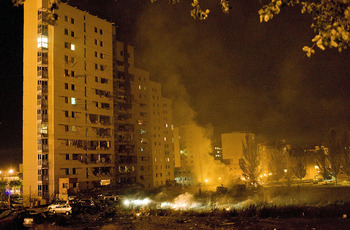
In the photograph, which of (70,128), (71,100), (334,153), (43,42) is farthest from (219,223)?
(334,153)

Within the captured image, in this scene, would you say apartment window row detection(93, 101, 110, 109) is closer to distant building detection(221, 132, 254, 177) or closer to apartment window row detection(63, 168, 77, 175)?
apartment window row detection(63, 168, 77, 175)

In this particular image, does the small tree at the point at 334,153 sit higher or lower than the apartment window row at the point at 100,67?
lower

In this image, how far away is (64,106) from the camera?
59.8m

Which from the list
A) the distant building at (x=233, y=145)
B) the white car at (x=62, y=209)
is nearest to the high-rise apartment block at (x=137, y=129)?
the white car at (x=62, y=209)

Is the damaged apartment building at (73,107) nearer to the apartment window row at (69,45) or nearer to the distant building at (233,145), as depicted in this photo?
the apartment window row at (69,45)

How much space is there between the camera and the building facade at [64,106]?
56.8 meters

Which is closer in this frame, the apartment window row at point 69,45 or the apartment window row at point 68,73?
the apartment window row at point 68,73

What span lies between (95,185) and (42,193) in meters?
10.7

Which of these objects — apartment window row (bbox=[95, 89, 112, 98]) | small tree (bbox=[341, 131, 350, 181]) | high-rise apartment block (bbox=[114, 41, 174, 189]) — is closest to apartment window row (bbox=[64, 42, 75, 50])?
apartment window row (bbox=[95, 89, 112, 98])

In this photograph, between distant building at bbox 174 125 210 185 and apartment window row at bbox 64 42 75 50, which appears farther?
distant building at bbox 174 125 210 185

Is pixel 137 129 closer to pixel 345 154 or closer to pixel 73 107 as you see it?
pixel 73 107

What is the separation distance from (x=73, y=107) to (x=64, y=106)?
1980mm

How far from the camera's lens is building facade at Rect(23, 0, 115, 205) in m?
56.8

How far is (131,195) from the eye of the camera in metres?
54.4
